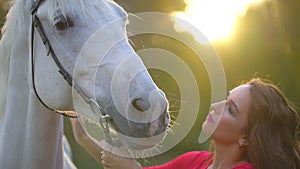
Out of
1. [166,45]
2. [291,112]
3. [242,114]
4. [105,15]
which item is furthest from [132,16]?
[166,45]

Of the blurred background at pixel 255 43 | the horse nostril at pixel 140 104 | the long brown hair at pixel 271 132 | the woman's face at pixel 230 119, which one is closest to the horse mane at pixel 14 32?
the horse nostril at pixel 140 104

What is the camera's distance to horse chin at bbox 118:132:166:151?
6.87ft

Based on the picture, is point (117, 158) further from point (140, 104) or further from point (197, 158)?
point (197, 158)

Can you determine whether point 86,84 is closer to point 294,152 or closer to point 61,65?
point 61,65

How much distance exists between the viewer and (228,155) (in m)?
2.64

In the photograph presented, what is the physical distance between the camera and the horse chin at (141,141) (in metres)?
2.09

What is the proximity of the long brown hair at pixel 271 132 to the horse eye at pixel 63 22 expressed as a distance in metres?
1.00

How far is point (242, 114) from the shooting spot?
2629mm

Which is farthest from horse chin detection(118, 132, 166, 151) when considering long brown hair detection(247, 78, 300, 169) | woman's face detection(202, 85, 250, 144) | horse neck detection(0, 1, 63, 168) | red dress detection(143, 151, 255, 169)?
red dress detection(143, 151, 255, 169)

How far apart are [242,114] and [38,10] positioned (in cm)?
110

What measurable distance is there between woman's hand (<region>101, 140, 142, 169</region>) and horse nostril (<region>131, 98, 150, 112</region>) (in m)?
0.30

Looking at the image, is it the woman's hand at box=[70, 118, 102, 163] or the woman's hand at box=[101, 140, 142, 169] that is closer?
the woman's hand at box=[101, 140, 142, 169]

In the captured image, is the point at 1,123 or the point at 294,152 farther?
the point at 294,152

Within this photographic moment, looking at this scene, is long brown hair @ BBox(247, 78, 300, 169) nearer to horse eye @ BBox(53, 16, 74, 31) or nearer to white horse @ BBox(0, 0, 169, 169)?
white horse @ BBox(0, 0, 169, 169)
